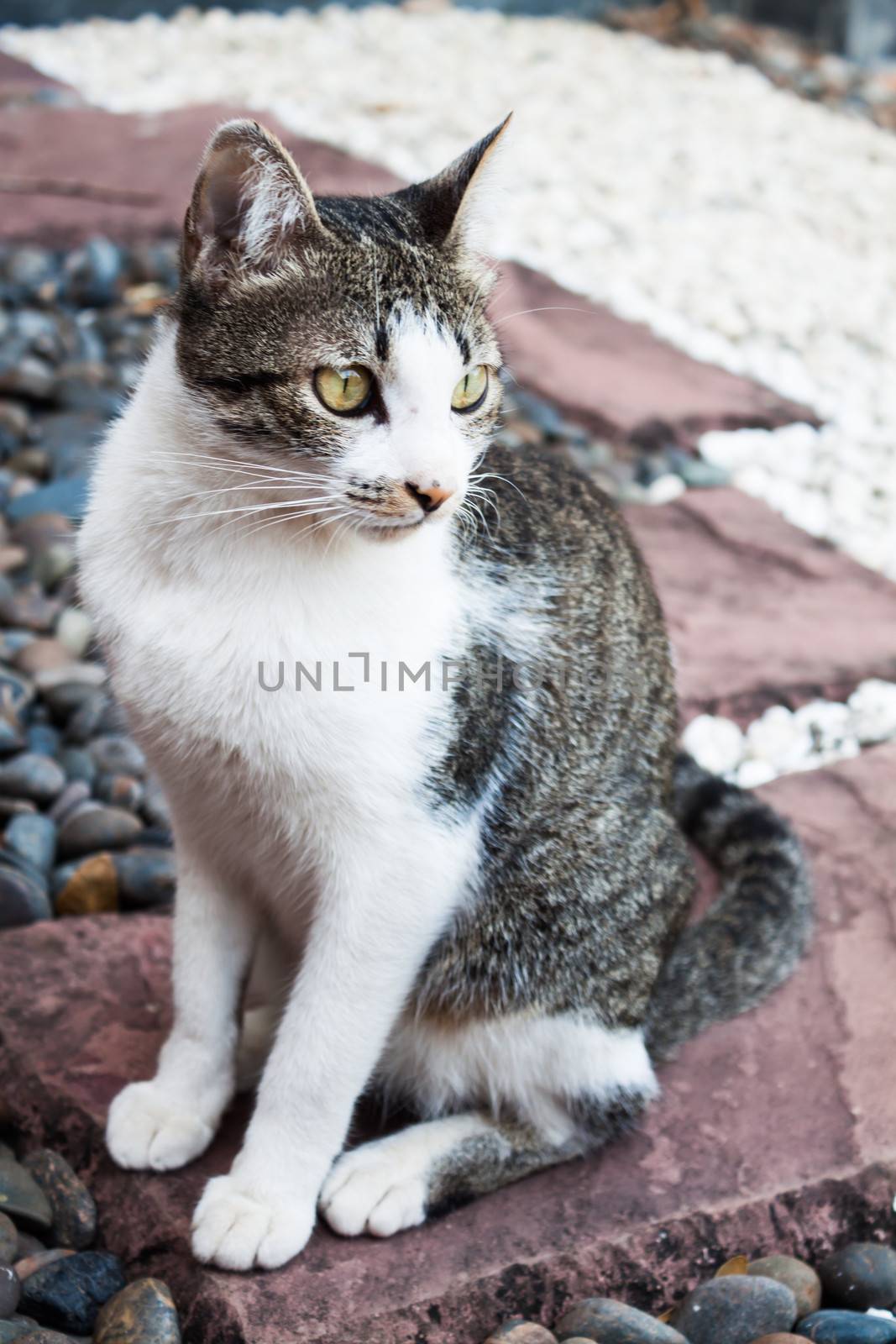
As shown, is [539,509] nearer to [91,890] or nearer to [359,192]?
[91,890]

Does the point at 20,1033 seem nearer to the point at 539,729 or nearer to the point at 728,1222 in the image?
the point at 539,729

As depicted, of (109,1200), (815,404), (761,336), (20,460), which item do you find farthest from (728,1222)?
(761,336)

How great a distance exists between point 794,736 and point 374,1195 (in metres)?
1.83

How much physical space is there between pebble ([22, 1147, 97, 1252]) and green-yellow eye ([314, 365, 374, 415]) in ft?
4.24

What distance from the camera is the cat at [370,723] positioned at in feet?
6.12

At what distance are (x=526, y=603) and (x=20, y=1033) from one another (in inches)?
45.5

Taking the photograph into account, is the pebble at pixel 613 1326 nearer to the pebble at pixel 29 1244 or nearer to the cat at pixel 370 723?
the cat at pixel 370 723

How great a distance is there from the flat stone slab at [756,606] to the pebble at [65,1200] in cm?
188

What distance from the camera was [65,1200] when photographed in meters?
2.15

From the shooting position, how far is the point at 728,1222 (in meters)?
2.20

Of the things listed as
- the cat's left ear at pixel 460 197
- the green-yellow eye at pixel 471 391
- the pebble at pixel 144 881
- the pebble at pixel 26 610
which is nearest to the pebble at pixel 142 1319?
the pebble at pixel 144 881

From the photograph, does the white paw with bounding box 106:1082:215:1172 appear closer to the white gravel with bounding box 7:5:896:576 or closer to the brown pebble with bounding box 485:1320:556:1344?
the brown pebble with bounding box 485:1320:556:1344

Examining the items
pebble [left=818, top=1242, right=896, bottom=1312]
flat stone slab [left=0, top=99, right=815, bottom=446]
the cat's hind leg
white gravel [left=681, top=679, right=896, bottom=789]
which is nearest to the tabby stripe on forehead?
the cat's hind leg

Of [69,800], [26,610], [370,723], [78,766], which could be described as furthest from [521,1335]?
[26,610]
